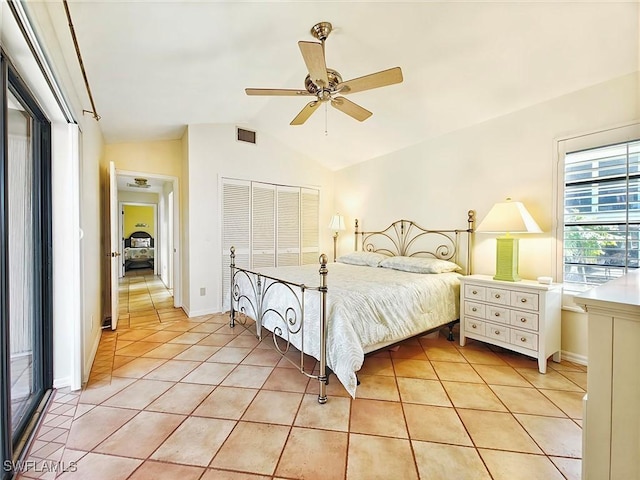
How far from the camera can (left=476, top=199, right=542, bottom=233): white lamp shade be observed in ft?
8.72

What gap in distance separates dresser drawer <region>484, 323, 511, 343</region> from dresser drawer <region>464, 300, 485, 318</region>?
0.41 ft

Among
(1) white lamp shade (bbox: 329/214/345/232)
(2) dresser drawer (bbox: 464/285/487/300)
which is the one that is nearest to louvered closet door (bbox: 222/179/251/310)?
(1) white lamp shade (bbox: 329/214/345/232)

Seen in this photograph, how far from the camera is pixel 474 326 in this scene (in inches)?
117

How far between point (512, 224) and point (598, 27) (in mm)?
1523

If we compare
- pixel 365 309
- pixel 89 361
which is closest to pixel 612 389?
pixel 365 309

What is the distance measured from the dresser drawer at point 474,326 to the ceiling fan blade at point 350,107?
2.33m

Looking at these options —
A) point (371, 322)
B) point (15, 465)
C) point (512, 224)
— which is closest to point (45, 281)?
point (15, 465)

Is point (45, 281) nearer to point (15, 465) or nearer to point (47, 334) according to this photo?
point (47, 334)

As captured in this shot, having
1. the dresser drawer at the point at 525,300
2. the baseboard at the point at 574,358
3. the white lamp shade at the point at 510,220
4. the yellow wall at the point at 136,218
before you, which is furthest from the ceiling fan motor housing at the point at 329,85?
the yellow wall at the point at 136,218

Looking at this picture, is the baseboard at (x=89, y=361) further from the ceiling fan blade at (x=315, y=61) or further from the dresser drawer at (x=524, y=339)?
the dresser drawer at (x=524, y=339)

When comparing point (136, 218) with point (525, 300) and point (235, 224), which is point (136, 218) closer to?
point (235, 224)

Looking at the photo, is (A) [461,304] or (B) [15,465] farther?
(A) [461,304]

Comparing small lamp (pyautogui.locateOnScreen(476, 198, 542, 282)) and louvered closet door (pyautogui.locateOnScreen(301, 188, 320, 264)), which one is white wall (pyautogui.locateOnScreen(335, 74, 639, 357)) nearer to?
small lamp (pyautogui.locateOnScreen(476, 198, 542, 282))

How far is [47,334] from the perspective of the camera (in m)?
2.12
